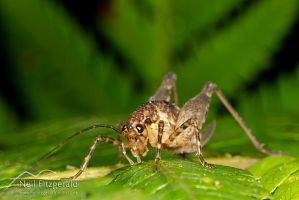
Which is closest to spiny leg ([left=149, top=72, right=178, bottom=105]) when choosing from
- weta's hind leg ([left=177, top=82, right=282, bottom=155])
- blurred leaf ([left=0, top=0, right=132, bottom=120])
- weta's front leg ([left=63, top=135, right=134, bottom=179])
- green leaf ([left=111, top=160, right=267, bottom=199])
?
weta's hind leg ([left=177, top=82, right=282, bottom=155])

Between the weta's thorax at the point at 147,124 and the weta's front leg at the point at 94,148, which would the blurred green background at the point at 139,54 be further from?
the weta's front leg at the point at 94,148

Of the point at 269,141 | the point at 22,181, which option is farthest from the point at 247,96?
the point at 22,181

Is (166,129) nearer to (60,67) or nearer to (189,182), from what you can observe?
(189,182)

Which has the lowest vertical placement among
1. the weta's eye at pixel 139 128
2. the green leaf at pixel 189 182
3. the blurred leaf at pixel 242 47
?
the green leaf at pixel 189 182

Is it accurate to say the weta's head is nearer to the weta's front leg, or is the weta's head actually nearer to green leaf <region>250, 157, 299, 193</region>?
the weta's front leg

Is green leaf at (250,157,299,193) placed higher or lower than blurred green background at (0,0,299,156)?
lower

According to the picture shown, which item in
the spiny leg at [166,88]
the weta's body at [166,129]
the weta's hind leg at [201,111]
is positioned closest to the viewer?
the weta's body at [166,129]

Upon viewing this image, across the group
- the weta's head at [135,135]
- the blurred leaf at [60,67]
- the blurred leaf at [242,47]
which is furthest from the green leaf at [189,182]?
the blurred leaf at [60,67]
